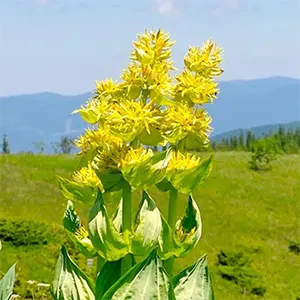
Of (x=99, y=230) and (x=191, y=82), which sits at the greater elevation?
(x=191, y=82)

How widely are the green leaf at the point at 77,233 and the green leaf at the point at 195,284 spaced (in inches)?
11.2

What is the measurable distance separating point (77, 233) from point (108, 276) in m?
0.18

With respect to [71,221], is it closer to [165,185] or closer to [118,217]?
[118,217]

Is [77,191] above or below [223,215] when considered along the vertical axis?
above

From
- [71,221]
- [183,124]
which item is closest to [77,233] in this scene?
[71,221]

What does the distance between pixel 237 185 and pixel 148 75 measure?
41.3 metres

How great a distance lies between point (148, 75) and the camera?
209cm

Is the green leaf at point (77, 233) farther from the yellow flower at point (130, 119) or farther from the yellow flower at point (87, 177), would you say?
the yellow flower at point (130, 119)

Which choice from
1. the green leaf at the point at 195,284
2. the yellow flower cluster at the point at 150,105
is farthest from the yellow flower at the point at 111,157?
the green leaf at the point at 195,284

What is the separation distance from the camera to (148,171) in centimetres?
202

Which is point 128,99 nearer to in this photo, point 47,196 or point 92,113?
point 92,113

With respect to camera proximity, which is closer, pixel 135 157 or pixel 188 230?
pixel 135 157

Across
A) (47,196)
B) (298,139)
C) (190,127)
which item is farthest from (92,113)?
(298,139)

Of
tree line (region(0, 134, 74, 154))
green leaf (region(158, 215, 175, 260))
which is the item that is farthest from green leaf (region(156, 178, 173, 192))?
tree line (region(0, 134, 74, 154))
